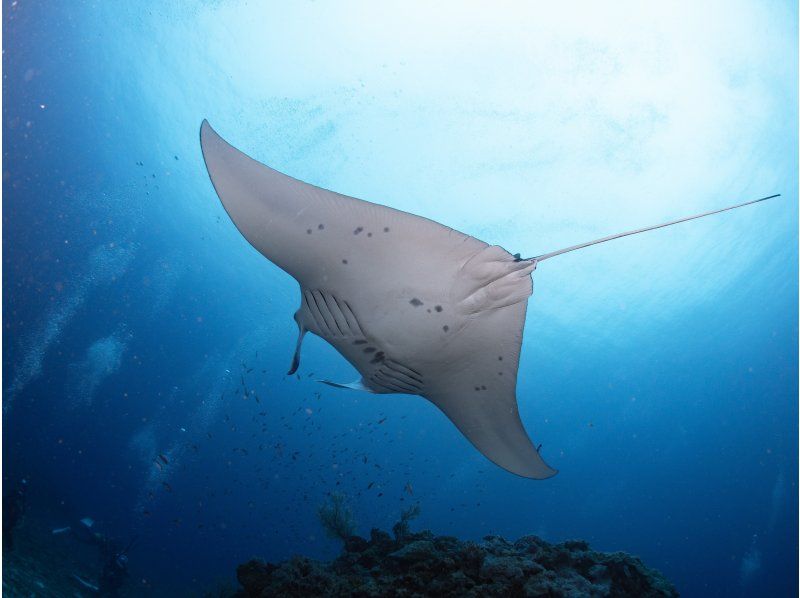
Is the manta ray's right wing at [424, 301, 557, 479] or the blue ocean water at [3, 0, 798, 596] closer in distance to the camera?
the manta ray's right wing at [424, 301, 557, 479]

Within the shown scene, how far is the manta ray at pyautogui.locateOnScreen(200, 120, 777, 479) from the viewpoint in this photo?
2.81 meters

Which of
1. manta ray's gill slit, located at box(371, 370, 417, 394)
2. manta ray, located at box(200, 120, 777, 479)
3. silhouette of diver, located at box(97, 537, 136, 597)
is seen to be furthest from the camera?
silhouette of diver, located at box(97, 537, 136, 597)

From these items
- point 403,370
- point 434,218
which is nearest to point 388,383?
point 403,370

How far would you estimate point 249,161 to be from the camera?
109 inches

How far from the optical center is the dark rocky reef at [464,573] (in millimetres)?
3164

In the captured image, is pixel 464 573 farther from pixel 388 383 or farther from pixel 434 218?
pixel 434 218

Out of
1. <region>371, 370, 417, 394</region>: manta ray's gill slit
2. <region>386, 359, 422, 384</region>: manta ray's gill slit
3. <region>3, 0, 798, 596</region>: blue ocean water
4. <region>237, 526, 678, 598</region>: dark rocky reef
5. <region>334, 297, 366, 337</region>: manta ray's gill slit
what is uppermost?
<region>3, 0, 798, 596</region>: blue ocean water

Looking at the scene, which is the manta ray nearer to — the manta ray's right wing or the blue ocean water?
the manta ray's right wing

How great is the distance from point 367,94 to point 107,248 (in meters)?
16.3

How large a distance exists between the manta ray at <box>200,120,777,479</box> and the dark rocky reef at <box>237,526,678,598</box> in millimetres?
749

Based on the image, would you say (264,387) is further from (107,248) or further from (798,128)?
(798,128)

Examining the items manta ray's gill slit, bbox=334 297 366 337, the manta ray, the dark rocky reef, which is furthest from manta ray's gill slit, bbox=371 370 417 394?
the dark rocky reef

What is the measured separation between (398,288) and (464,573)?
2.20 metres

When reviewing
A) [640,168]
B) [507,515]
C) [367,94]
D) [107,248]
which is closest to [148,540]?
[107,248]
